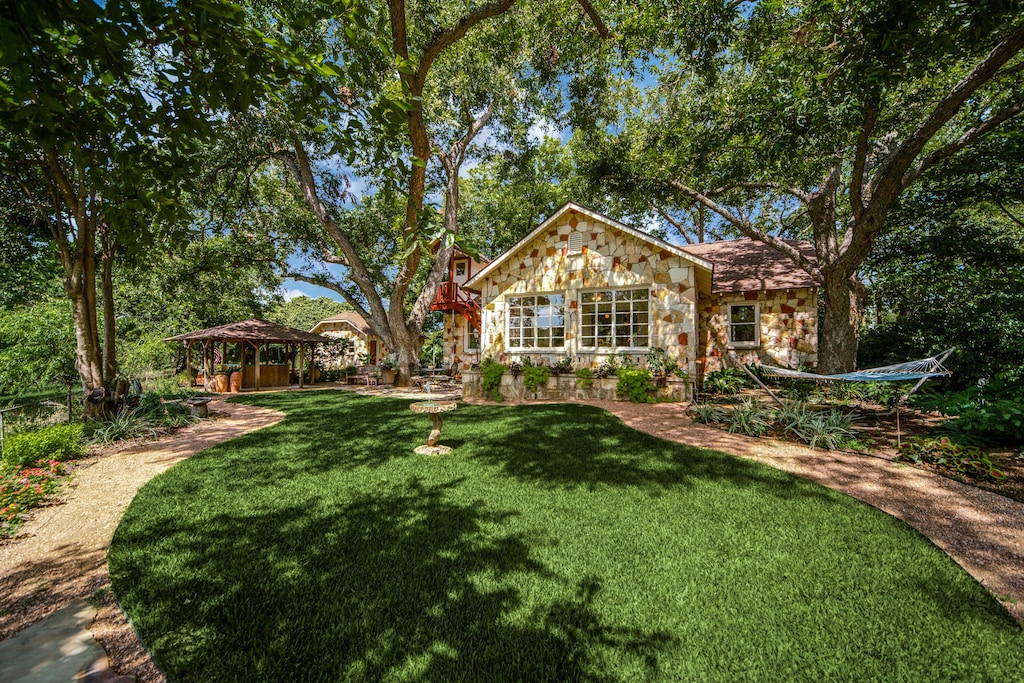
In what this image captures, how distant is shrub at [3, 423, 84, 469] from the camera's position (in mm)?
5094

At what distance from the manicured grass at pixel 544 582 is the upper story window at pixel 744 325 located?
9407mm

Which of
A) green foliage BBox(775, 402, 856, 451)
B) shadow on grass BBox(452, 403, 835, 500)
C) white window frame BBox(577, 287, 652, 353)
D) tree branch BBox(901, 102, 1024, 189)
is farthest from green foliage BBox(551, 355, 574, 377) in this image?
tree branch BBox(901, 102, 1024, 189)

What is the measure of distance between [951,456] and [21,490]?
1120 centimetres

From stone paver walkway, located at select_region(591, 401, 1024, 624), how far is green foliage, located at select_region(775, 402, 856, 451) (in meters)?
0.32

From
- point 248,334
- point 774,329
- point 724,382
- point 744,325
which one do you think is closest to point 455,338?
point 248,334

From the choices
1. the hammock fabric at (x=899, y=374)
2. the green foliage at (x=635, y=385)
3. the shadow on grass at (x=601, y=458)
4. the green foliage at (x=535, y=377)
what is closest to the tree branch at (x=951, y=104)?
the hammock fabric at (x=899, y=374)

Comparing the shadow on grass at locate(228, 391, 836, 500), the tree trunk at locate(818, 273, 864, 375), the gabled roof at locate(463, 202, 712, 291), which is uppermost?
the gabled roof at locate(463, 202, 712, 291)

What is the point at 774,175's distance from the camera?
34.4 ft

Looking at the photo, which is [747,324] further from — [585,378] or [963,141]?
[585,378]

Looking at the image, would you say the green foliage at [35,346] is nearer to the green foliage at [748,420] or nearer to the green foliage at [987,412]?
the green foliage at [748,420]

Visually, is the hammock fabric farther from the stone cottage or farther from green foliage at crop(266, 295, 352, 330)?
green foliage at crop(266, 295, 352, 330)

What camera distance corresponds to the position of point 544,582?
281 cm

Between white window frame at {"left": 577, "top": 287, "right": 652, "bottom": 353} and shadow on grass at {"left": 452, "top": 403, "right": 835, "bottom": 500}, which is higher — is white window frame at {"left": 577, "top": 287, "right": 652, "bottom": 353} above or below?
above

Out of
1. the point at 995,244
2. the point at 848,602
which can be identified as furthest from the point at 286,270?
the point at 995,244
